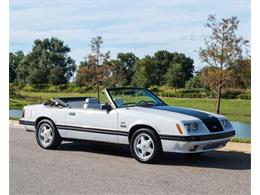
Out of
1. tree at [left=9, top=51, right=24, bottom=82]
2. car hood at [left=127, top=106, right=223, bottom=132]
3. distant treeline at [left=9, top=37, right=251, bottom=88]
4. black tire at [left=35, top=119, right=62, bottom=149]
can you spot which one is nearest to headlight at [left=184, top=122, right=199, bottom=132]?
car hood at [left=127, top=106, right=223, bottom=132]

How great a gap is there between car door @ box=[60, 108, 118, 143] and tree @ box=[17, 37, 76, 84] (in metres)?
64.5

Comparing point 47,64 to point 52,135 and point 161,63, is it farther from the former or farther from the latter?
point 52,135

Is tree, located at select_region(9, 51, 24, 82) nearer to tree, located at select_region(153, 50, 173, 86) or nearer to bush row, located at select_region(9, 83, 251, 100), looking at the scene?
bush row, located at select_region(9, 83, 251, 100)

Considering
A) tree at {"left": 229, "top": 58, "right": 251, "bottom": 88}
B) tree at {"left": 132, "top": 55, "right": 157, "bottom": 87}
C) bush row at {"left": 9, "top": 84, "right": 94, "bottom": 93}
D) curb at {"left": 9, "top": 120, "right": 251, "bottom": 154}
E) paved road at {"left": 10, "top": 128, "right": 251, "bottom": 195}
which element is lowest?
paved road at {"left": 10, "top": 128, "right": 251, "bottom": 195}

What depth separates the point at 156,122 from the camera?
821 centimetres

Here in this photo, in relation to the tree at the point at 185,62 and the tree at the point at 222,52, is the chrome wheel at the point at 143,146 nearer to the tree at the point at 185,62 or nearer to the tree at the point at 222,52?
the tree at the point at 222,52

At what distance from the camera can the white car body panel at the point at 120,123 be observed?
26.2 ft

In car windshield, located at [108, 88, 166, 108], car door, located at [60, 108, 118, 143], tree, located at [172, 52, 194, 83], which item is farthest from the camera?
tree, located at [172, 52, 194, 83]

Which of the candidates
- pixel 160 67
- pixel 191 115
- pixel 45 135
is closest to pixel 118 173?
pixel 191 115

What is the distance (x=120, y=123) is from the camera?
28.7ft

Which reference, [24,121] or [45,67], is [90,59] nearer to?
[24,121]

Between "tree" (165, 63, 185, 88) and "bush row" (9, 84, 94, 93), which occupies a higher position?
"tree" (165, 63, 185, 88)

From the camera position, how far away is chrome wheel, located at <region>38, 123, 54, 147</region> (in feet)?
33.1

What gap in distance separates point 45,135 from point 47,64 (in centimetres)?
7254
